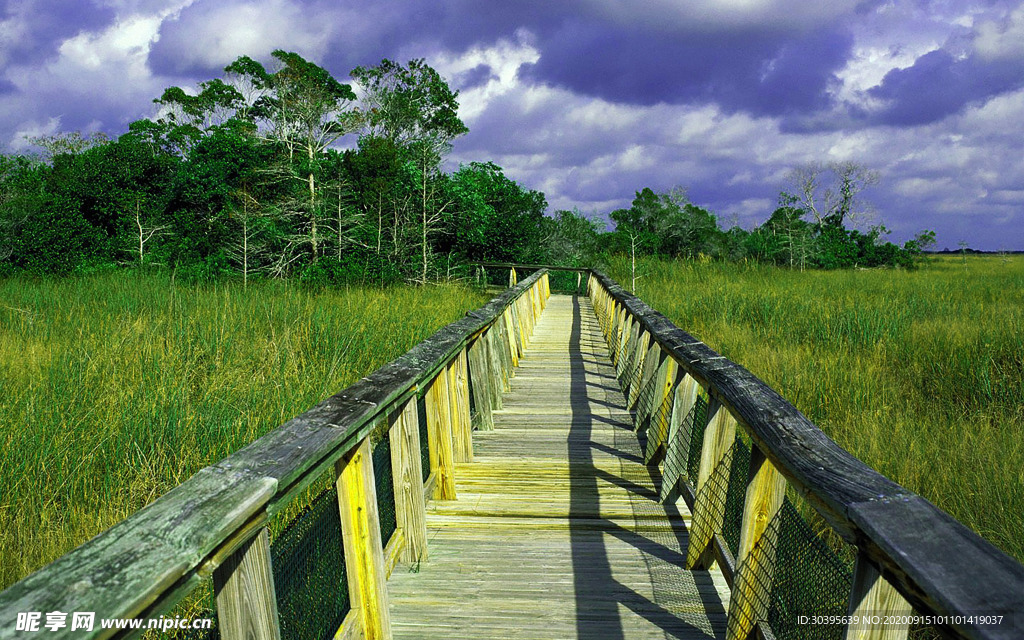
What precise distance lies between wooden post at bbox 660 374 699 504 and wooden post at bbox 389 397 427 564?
154 centimetres

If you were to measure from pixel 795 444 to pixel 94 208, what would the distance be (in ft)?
84.7

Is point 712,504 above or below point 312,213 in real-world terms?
below

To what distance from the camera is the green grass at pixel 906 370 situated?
3.81m

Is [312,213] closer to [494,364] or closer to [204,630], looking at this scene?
[494,364]

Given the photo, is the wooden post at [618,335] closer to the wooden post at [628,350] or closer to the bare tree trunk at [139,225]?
the wooden post at [628,350]

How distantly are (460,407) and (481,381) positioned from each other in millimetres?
1065

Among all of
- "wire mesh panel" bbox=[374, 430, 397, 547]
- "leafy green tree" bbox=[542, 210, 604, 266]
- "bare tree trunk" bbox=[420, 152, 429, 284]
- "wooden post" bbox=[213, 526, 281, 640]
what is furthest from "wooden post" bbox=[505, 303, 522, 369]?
"leafy green tree" bbox=[542, 210, 604, 266]

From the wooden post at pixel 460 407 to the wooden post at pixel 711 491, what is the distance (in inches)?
59.3

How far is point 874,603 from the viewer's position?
1441 millimetres

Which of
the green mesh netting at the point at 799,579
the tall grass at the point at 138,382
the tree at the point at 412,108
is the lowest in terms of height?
the green mesh netting at the point at 799,579

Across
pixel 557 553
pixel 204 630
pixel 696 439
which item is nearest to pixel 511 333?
pixel 696 439

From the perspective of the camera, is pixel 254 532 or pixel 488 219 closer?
pixel 254 532

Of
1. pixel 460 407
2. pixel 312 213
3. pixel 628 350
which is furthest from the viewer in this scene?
pixel 312 213

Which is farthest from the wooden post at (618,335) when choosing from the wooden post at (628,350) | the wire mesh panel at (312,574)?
the wire mesh panel at (312,574)
